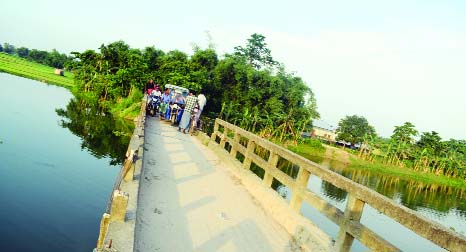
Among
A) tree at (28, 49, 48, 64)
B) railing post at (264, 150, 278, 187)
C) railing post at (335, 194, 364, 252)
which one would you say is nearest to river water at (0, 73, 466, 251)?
railing post at (264, 150, 278, 187)

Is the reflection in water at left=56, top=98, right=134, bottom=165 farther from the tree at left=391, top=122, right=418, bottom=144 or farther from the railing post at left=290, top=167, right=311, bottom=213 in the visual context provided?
the tree at left=391, top=122, right=418, bottom=144

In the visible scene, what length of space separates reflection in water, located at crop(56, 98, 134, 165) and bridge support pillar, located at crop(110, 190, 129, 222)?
571 inches

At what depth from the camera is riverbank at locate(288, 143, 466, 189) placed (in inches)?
2178

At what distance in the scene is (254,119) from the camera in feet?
156

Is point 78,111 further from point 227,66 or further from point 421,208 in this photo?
point 421,208

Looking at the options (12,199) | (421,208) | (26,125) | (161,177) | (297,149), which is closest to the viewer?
(161,177)

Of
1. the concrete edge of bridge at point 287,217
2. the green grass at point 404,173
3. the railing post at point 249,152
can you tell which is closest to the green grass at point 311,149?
the green grass at point 404,173

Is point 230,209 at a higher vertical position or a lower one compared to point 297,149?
higher

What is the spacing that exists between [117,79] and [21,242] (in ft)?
101

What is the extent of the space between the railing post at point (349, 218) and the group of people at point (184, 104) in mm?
10573

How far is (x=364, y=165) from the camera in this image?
59344 mm

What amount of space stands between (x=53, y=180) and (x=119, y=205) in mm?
10575

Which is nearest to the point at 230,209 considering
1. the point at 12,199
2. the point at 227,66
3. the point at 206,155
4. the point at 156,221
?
the point at 156,221

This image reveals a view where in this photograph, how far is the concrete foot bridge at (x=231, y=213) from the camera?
3867mm
